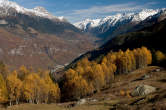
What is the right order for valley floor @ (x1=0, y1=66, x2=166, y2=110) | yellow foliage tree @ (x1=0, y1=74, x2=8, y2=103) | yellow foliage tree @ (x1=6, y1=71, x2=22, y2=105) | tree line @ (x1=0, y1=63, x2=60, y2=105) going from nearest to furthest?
1. valley floor @ (x1=0, y1=66, x2=166, y2=110)
2. yellow foliage tree @ (x1=0, y1=74, x2=8, y2=103)
3. yellow foliage tree @ (x1=6, y1=71, x2=22, y2=105)
4. tree line @ (x1=0, y1=63, x2=60, y2=105)

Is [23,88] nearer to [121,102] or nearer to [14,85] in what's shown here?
[14,85]

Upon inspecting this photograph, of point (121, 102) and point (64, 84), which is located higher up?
point (121, 102)

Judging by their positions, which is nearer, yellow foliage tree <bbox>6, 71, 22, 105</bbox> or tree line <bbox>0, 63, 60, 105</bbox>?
yellow foliage tree <bbox>6, 71, 22, 105</bbox>

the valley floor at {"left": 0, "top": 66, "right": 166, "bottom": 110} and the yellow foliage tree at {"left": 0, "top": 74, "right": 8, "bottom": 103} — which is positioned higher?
the valley floor at {"left": 0, "top": 66, "right": 166, "bottom": 110}

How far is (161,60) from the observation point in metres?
139

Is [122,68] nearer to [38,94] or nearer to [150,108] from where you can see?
[38,94]

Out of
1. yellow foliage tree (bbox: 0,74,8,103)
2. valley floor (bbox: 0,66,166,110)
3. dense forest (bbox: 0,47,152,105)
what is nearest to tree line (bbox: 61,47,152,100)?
dense forest (bbox: 0,47,152,105)

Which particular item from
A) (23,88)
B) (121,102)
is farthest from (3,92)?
Result: (121,102)

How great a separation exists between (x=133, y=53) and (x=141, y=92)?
81889 millimetres

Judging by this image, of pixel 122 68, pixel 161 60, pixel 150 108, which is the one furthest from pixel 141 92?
pixel 161 60

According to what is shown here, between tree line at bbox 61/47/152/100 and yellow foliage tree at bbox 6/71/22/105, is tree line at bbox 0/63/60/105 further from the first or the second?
tree line at bbox 61/47/152/100

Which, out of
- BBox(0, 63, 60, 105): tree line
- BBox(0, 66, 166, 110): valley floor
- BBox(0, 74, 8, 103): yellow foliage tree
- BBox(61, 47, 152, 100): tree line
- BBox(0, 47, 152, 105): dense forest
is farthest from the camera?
BBox(61, 47, 152, 100): tree line

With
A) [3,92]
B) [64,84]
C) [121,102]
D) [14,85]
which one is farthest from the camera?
[64,84]

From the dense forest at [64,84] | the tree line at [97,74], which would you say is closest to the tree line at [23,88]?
the dense forest at [64,84]
